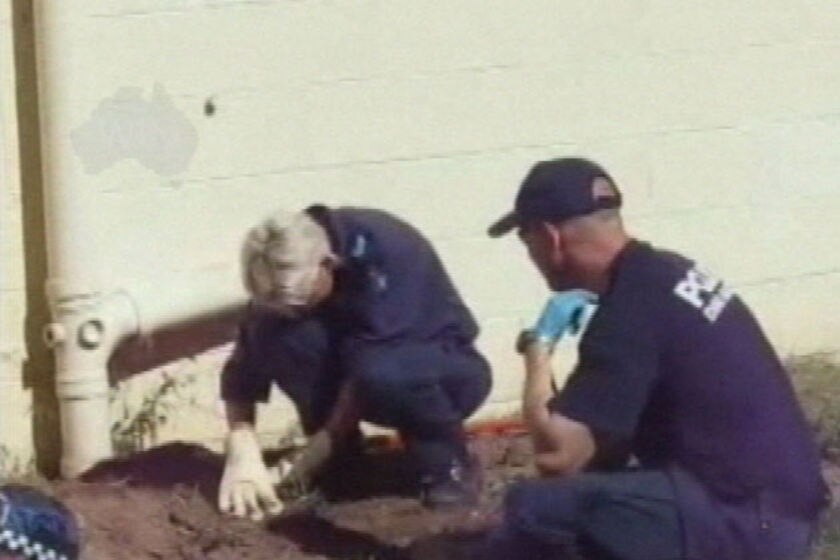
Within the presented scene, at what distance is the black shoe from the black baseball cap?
4.08ft

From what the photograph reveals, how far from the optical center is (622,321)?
249 inches

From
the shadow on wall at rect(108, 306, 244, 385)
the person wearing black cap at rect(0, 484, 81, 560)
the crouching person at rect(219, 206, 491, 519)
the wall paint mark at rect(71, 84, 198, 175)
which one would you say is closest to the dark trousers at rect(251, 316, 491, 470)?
the crouching person at rect(219, 206, 491, 519)

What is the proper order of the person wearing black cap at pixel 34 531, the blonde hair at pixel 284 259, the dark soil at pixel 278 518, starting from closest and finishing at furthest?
the person wearing black cap at pixel 34 531 < the blonde hair at pixel 284 259 < the dark soil at pixel 278 518

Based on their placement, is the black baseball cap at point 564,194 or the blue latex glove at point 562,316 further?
the blue latex glove at point 562,316

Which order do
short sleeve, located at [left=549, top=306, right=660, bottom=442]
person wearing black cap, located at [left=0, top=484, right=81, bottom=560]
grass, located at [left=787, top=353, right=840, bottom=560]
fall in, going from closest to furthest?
person wearing black cap, located at [left=0, top=484, right=81, bottom=560], short sleeve, located at [left=549, top=306, right=660, bottom=442], grass, located at [left=787, top=353, right=840, bottom=560]

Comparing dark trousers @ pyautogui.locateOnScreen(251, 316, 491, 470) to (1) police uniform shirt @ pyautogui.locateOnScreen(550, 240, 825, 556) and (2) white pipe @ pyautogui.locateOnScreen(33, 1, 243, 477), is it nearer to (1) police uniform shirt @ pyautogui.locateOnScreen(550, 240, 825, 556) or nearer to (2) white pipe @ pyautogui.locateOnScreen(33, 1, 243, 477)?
(2) white pipe @ pyautogui.locateOnScreen(33, 1, 243, 477)

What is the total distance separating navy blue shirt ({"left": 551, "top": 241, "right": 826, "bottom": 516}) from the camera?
20.9 ft

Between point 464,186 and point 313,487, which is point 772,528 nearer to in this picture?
point 313,487

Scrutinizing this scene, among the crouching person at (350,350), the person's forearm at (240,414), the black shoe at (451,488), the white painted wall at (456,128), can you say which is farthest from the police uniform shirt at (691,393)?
the white painted wall at (456,128)

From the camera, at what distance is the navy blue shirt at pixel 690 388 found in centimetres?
636

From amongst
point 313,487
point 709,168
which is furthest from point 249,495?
point 709,168

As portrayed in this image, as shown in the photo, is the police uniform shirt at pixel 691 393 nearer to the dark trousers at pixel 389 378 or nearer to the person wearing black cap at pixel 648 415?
the person wearing black cap at pixel 648 415

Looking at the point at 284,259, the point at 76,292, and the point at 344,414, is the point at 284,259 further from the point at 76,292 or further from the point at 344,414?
the point at 76,292

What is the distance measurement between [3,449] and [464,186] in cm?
148
